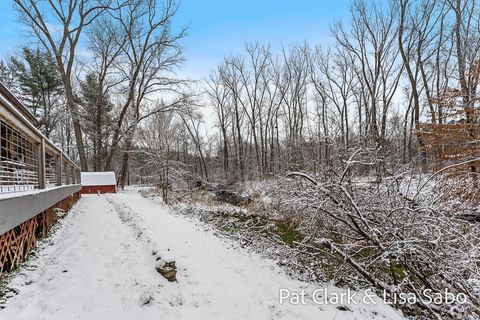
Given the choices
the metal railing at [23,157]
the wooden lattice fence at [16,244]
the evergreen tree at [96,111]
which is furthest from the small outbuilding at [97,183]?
the wooden lattice fence at [16,244]

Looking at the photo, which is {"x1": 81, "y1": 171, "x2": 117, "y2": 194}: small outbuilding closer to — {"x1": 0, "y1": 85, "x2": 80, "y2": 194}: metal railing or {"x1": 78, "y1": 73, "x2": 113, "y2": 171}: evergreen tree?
{"x1": 78, "y1": 73, "x2": 113, "y2": 171}: evergreen tree

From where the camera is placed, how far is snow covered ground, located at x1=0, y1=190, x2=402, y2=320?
2.94 m

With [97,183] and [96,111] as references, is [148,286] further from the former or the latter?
[96,111]

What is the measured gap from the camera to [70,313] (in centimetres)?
277

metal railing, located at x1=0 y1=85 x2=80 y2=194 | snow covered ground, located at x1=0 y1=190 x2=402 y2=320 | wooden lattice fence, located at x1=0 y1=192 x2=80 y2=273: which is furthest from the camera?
wooden lattice fence, located at x1=0 y1=192 x2=80 y2=273

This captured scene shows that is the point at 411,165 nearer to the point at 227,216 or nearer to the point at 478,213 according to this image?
the point at 478,213

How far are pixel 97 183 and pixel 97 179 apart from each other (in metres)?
0.29

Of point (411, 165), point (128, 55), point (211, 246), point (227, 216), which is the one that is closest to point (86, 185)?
point (128, 55)

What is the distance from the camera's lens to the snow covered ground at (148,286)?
116 inches

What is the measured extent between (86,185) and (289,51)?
69.3 feet

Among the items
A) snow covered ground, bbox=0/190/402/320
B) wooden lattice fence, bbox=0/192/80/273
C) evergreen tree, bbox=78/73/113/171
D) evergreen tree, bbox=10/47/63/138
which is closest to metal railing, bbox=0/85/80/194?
wooden lattice fence, bbox=0/192/80/273

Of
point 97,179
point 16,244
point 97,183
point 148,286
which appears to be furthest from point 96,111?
point 148,286

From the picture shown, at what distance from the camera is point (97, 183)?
63.6ft

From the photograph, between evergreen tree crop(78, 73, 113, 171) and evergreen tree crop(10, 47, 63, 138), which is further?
evergreen tree crop(78, 73, 113, 171)
